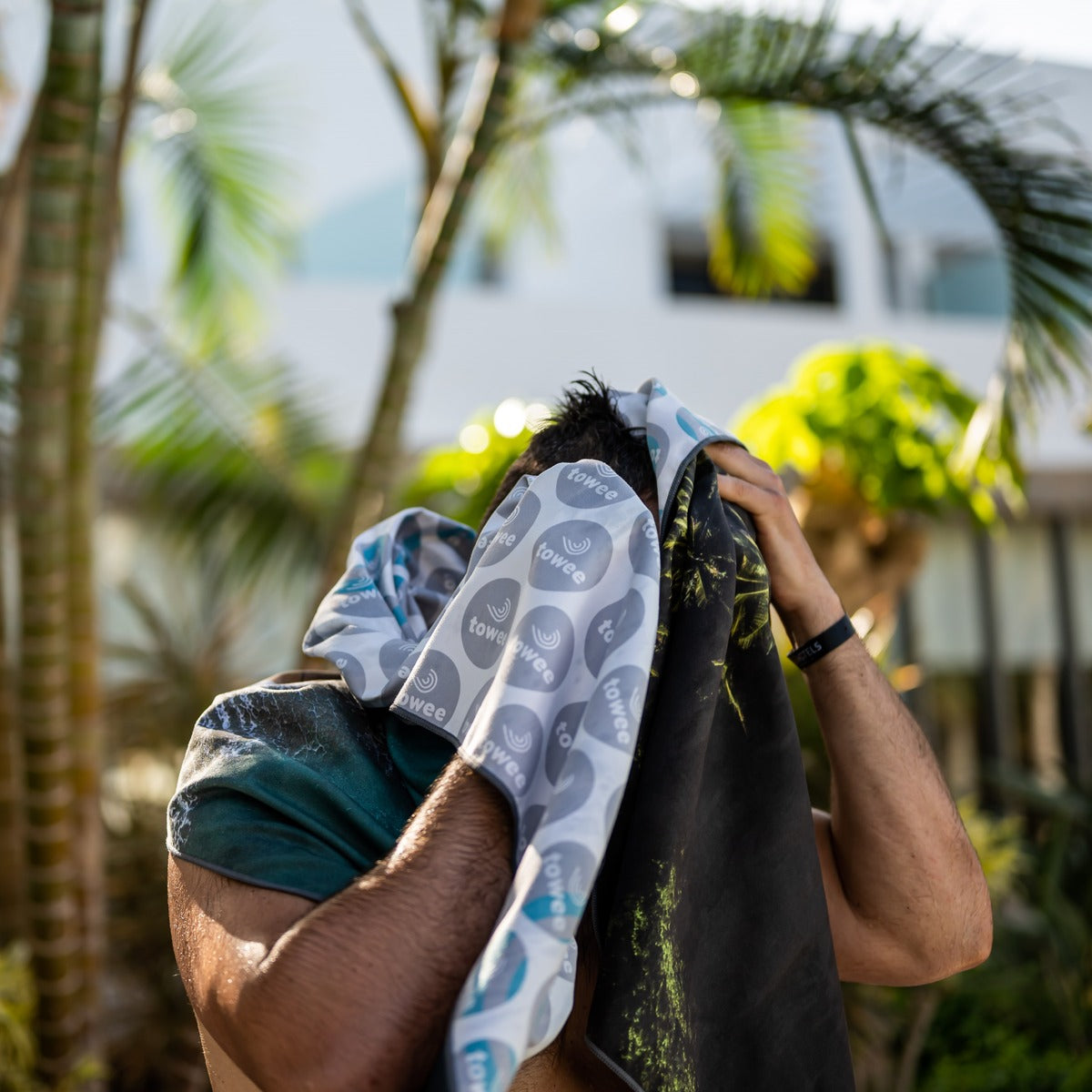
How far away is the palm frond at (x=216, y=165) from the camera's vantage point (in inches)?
164

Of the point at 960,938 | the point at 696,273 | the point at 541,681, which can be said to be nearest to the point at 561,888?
the point at 541,681

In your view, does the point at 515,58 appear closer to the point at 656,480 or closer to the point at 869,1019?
the point at 656,480

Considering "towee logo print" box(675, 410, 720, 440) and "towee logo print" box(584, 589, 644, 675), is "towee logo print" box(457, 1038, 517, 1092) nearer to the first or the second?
"towee logo print" box(584, 589, 644, 675)

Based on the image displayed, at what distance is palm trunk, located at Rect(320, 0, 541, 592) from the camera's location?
297 centimetres

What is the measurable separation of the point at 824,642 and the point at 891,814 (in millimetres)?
225

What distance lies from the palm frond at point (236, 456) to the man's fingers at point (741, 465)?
9.45 feet

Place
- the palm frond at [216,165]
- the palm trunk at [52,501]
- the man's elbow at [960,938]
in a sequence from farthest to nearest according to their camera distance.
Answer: the palm frond at [216,165] → the palm trunk at [52,501] → the man's elbow at [960,938]

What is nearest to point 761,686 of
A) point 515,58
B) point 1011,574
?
point 515,58

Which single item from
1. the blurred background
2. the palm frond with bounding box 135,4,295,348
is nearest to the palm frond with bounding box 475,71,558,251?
the blurred background

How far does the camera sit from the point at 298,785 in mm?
1192

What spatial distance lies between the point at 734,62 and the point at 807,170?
1.25 metres

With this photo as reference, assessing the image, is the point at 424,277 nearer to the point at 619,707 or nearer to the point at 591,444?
the point at 591,444

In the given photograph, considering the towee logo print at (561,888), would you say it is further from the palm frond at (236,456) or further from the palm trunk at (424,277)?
the palm frond at (236,456)

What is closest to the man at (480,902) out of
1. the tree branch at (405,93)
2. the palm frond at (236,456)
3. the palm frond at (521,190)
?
Answer: the tree branch at (405,93)
